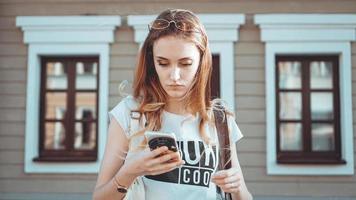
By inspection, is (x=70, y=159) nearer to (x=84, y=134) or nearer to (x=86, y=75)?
(x=84, y=134)

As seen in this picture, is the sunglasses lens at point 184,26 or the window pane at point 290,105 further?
the window pane at point 290,105

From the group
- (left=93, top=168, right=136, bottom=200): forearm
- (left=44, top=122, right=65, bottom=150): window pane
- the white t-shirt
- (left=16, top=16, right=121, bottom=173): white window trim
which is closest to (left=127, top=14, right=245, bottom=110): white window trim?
(left=16, top=16, right=121, bottom=173): white window trim

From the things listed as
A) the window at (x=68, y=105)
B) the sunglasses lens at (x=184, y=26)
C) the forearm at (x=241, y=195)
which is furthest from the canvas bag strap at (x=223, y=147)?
the window at (x=68, y=105)

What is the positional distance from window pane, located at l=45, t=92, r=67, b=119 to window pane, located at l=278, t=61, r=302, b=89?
2.85 metres

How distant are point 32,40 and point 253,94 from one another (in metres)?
2.91

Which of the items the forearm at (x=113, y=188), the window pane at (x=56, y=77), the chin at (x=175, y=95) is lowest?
the forearm at (x=113, y=188)

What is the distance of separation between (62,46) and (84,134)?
1181mm

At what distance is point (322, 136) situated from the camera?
218 inches

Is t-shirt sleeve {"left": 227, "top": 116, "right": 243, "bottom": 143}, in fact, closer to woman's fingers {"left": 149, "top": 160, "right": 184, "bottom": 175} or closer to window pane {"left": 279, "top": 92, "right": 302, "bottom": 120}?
woman's fingers {"left": 149, "top": 160, "right": 184, "bottom": 175}

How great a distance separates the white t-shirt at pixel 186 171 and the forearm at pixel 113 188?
101 millimetres

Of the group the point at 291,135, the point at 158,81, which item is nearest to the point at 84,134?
the point at 291,135

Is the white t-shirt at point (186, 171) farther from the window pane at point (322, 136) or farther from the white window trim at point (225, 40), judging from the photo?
the window pane at point (322, 136)

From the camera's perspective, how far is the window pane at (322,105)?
5.51 meters

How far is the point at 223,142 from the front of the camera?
1487mm
